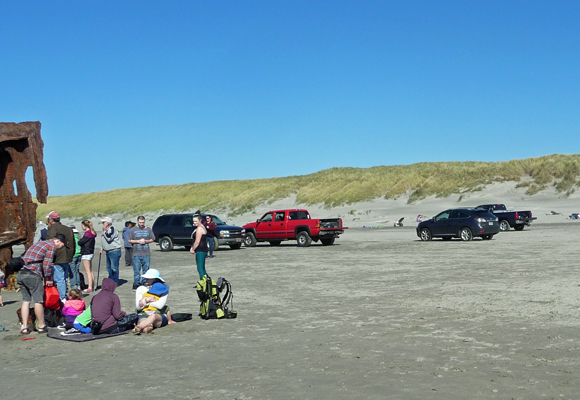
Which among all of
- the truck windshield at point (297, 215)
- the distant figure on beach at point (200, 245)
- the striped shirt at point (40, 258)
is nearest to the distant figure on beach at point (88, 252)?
the distant figure on beach at point (200, 245)

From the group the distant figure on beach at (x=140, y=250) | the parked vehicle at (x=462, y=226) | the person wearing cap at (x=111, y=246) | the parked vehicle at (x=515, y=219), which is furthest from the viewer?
the parked vehicle at (x=515, y=219)

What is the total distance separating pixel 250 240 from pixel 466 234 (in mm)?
10836

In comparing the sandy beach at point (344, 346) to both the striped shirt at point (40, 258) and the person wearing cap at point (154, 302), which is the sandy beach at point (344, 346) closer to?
the person wearing cap at point (154, 302)

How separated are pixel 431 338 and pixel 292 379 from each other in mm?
2639

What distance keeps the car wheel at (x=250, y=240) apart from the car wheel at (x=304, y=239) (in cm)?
272

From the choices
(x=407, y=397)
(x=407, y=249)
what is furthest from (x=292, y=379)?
(x=407, y=249)

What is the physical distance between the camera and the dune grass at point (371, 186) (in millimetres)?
61469

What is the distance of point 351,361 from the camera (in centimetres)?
724

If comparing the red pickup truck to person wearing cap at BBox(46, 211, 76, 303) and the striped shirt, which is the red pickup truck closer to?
person wearing cap at BBox(46, 211, 76, 303)

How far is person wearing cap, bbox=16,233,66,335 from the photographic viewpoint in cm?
982

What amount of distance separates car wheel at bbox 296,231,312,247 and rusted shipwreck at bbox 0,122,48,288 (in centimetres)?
1632

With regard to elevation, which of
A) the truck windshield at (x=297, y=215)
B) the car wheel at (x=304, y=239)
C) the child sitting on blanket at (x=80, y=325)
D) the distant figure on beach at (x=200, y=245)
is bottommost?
the child sitting on blanket at (x=80, y=325)

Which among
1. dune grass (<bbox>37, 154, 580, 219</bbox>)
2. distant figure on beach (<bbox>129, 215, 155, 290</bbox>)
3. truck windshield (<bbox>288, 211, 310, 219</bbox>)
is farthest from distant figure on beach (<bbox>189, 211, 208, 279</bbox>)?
dune grass (<bbox>37, 154, 580, 219</bbox>)

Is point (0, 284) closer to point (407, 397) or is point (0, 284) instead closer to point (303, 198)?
point (407, 397)
